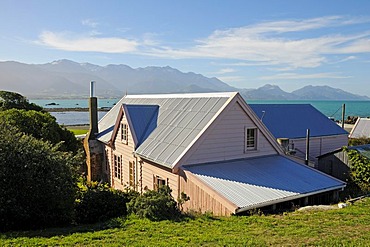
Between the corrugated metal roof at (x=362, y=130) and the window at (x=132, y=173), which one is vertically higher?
the corrugated metal roof at (x=362, y=130)

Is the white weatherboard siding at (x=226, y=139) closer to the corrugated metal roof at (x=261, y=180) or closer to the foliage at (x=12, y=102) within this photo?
the corrugated metal roof at (x=261, y=180)

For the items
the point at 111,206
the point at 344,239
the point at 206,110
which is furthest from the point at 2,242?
the point at 206,110

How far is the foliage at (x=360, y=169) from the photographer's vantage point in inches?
669

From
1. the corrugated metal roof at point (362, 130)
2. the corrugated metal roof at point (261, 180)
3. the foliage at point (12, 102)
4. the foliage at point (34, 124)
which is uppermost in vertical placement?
the foliage at point (12, 102)

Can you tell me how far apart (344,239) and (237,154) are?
7919 mm

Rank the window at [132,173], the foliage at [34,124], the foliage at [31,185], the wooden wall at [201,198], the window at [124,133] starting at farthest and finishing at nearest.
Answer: the window at [124,133] → the foliage at [34,124] → the window at [132,173] → the wooden wall at [201,198] → the foliage at [31,185]

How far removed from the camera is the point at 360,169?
57.4ft

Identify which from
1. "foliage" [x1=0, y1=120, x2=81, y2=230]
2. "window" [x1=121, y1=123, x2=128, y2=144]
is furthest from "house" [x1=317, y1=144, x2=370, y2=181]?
"foliage" [x1=0, y1=120, x2=81, y2=230]

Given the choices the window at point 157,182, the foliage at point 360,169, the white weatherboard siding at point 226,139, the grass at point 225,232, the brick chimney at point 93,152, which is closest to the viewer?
the grass at point 225,232

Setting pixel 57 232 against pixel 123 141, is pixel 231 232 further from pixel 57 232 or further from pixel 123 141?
pixel 123 141

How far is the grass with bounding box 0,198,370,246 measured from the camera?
26.0 ft

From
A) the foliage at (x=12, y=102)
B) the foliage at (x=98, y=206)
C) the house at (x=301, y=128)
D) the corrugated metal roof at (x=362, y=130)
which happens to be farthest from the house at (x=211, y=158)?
the corrugated metal roof at (x=362, y=130)

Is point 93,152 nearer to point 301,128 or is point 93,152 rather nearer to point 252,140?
point 252,140

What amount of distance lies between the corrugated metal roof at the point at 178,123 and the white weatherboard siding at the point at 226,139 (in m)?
0.49
